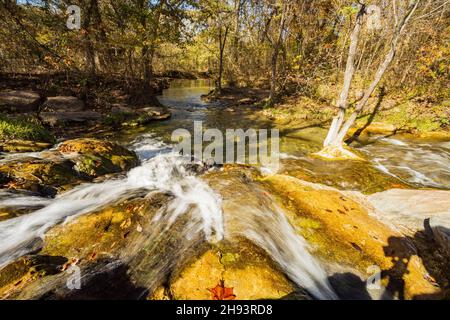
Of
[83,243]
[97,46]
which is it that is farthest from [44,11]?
[83,243]

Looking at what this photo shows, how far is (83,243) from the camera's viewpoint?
346 centimetres

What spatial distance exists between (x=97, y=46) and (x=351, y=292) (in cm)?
1560

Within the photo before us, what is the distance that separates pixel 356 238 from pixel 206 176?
360 centimetres

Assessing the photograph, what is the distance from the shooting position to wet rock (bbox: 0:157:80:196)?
4957 millimetres

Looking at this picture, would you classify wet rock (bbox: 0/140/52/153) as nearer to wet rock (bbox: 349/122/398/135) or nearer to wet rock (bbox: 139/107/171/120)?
wet rock (bbox: 139/107/171/120)

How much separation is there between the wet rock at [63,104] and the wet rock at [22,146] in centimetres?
490

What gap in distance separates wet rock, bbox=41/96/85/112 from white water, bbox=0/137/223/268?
8.04m

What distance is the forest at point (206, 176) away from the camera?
3051 millimetres

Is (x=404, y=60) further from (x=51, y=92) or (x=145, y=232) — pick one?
(x=51, y=92)

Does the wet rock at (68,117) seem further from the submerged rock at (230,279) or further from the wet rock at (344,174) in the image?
the submerged rock at (230,279)

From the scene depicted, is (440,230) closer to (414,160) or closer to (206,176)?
(206,176)

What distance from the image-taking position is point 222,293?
260 cm

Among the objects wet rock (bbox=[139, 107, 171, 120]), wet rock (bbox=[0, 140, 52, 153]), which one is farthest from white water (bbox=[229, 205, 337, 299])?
wet rock (bbox=[139, 107, 171, 120])

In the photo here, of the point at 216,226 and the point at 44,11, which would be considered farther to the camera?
the point at 44,11
